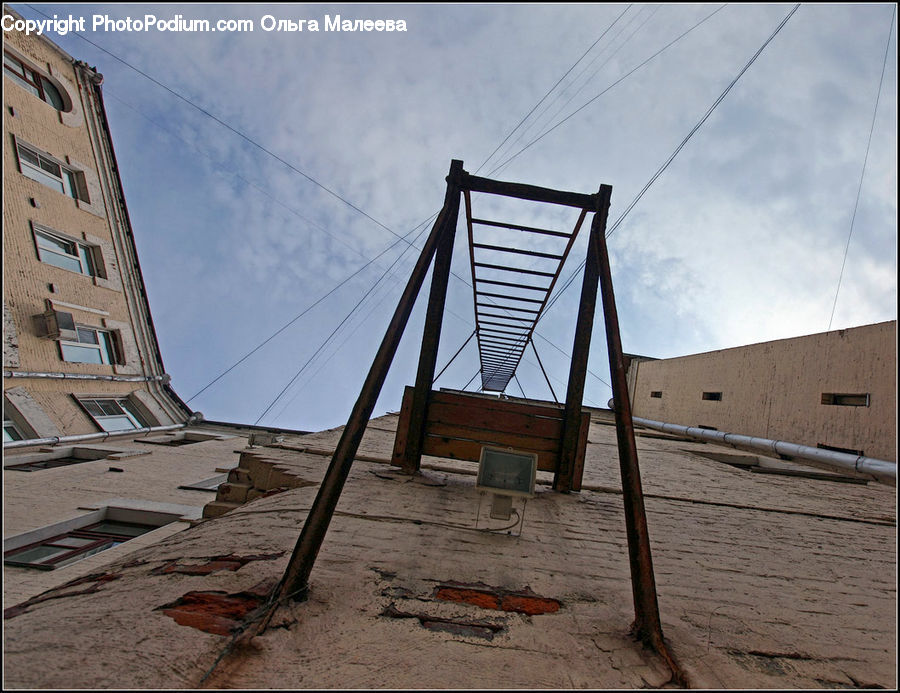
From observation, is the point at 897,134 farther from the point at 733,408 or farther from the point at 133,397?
the point at 133,397

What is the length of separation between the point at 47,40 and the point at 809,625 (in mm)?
17348

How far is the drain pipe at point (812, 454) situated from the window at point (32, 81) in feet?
61.1

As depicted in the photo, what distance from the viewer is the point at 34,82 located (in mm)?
10508

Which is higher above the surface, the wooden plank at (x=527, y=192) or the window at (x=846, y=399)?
the wooden plank at (x=527, y=192)

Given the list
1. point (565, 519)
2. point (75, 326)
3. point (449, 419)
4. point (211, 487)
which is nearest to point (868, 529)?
point (565, 519)

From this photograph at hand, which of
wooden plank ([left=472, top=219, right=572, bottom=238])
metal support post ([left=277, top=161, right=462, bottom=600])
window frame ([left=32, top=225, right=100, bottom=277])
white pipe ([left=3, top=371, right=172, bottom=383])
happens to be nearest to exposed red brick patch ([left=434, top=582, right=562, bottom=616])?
metal support post ([left=277, top=161, right=462, bottom=600])

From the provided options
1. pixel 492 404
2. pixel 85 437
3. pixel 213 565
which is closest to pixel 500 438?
pixel 492 404

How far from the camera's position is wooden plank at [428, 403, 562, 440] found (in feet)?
12.0

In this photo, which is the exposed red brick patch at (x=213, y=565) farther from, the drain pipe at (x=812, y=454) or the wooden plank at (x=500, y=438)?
the drain pipe at (x=812, y=454)

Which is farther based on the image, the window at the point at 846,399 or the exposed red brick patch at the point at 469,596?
the window at the point at 846,399

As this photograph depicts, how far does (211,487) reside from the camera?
771 cm

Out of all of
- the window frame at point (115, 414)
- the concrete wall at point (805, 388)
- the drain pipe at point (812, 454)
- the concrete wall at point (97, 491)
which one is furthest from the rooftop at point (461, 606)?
the window frame at point (115, 414)

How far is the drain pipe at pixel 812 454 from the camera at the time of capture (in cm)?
630

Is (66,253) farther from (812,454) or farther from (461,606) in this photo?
(812,454)
